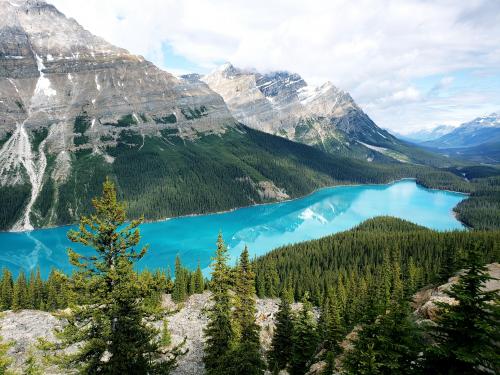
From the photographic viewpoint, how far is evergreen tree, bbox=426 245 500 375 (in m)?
13.5

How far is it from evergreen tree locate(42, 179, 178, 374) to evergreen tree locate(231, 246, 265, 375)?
985 centimetres

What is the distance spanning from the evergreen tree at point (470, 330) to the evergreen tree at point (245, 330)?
16.6m

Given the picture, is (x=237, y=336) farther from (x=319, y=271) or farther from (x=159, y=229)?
(x=159, y=229)

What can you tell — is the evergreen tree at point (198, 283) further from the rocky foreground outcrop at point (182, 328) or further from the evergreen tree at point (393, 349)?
the evergreen tree at point (393, 349)

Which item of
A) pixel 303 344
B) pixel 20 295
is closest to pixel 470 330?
pixel 303 344

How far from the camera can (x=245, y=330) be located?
120 feet

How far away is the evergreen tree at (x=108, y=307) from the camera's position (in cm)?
1811

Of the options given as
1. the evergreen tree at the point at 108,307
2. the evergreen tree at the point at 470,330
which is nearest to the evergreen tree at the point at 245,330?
the evergreen tree at the point at 108,307

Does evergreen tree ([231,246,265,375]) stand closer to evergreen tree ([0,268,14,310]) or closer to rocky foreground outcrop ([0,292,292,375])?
rocky foreground outcrop ([0,292,292,375])

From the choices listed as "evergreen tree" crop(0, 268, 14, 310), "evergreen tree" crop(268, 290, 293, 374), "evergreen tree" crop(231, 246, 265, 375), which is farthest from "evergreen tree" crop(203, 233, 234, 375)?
"evergreen tree" crop(0, 268, 14, 310)

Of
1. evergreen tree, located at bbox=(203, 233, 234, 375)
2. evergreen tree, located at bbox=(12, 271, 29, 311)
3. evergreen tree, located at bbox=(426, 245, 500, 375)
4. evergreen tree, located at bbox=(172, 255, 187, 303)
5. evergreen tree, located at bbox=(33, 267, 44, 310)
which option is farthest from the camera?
evergreen tree, located at bbox=(172, 255, 187, 303)

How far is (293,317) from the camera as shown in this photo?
4194 centimetres

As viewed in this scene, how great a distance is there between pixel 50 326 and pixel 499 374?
60.8m

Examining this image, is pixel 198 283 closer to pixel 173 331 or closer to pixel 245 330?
pixel 173 331
